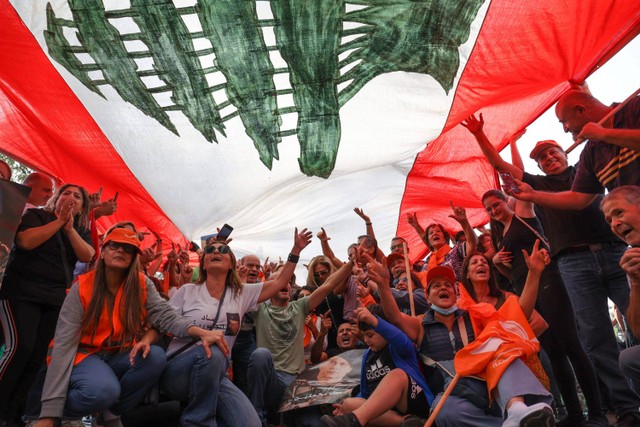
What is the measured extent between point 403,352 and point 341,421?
2.14 feet

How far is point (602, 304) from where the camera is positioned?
3.34 m

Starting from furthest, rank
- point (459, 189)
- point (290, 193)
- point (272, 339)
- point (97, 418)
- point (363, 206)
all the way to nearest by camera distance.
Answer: point (459, 189) → point (363, 206) → point (290, 193) → point (272, 339) → point (97, 418)

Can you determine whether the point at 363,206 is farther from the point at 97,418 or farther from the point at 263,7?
the point at 97,418

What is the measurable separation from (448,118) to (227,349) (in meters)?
2.62

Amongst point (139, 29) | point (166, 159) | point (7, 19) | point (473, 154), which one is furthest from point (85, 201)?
point (473, 154)

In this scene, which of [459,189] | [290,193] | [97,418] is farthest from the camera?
[459,189]

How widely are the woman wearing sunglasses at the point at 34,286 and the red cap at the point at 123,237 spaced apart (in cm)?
32

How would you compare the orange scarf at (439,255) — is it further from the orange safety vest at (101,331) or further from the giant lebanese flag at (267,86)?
the orange safety vest at (101,331)

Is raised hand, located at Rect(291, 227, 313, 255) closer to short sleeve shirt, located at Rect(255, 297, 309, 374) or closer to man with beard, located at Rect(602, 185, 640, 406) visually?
short sleeve shirt, located at Rect(255, 297, 309, 374)

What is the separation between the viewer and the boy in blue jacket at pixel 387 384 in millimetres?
3455

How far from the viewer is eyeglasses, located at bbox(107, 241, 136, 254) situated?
3.38 meters

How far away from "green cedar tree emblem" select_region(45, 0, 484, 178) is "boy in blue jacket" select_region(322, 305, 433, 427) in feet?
5.57

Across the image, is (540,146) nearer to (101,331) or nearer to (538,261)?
(538,261)

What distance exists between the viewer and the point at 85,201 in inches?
155
